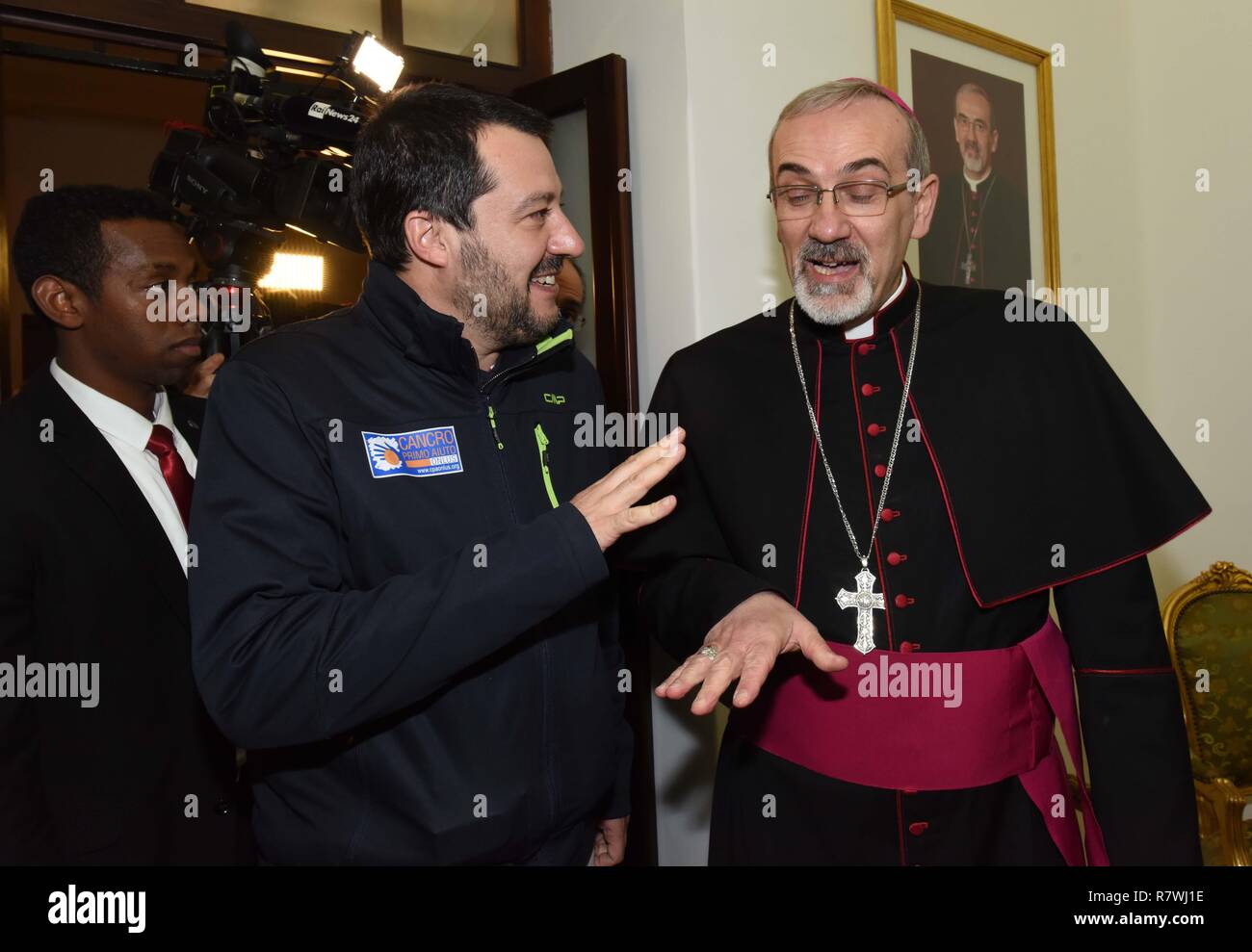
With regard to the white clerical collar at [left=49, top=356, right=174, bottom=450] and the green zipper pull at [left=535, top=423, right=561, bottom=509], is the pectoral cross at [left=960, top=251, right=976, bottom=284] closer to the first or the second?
the green zipper pull at [left=535, top=423, right=561, bottom=509]

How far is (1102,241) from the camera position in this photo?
12.8 ft

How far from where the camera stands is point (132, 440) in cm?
214

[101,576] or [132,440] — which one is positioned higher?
[132,440]

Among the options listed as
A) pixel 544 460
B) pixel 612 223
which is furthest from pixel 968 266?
pixel 544 460

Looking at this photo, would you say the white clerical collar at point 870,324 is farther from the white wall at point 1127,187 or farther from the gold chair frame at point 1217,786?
the gold chair frame at point 1217,786

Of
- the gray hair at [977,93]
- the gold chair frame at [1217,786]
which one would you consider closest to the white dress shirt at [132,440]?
the gold chair frame at [1217,786]

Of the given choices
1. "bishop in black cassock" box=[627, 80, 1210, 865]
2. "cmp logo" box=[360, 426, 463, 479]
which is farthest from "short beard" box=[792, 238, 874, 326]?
"cmp logo" box=[360, 426, 463, 479]

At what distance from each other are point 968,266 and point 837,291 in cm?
182

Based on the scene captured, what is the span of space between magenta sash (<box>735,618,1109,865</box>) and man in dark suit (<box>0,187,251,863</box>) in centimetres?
123

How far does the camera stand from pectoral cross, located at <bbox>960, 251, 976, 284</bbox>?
3438 millimetres

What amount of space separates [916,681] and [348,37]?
1934 mm

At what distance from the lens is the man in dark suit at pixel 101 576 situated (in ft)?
Answer: 5.93

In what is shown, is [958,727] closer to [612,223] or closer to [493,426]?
[493,426]

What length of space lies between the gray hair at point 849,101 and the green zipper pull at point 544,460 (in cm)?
76
